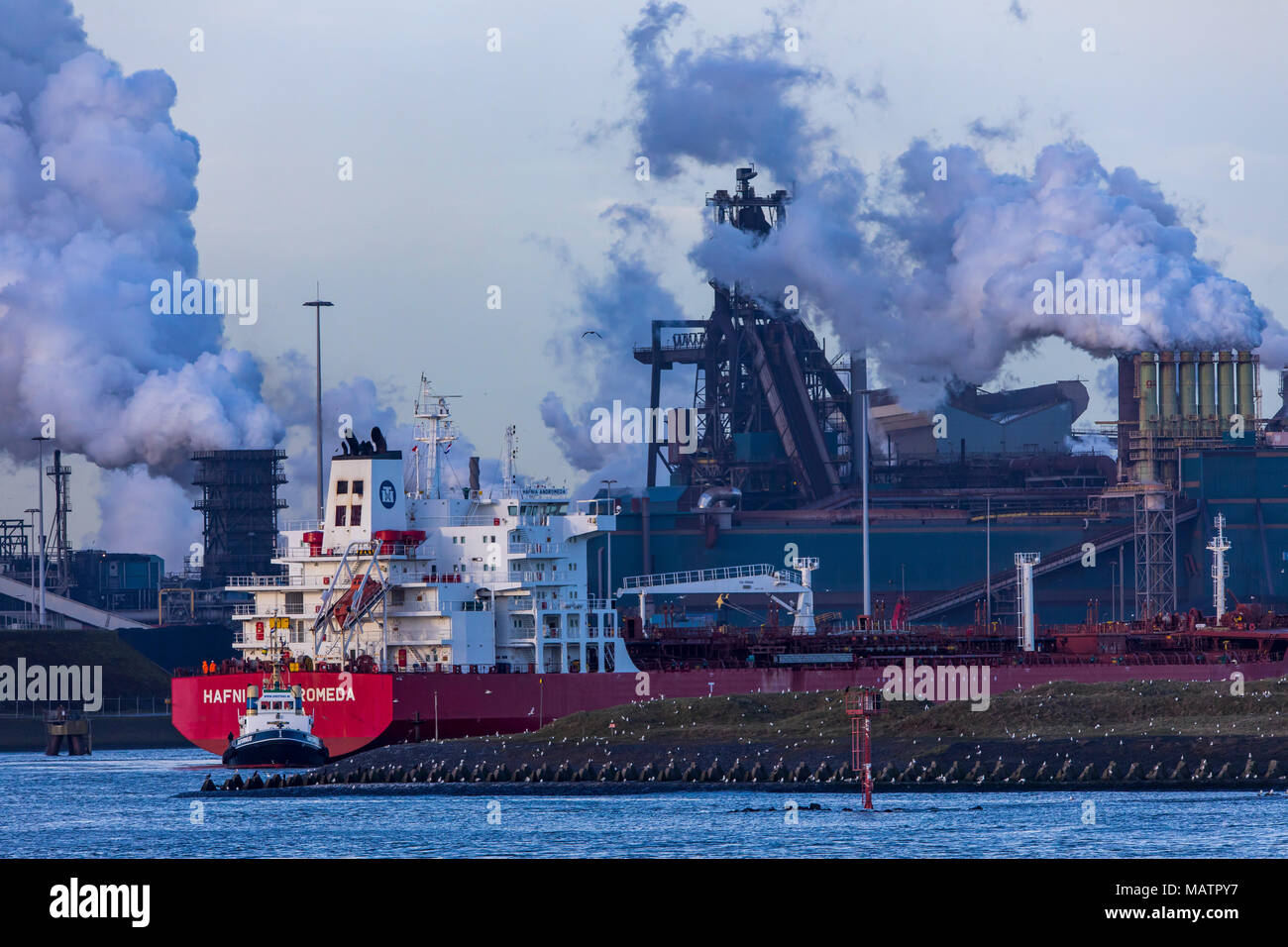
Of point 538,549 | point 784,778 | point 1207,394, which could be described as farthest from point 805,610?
point 1207,394

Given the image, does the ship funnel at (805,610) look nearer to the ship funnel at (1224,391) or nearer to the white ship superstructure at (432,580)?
the white ship superstructure at (432,580)

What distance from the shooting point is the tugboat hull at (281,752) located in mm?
55406

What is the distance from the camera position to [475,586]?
203ft

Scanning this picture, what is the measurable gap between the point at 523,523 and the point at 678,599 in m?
31.7

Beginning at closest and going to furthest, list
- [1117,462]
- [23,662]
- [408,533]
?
[408,533] → [23,662] → [1117,462]

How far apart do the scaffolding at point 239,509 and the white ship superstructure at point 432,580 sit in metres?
29.2

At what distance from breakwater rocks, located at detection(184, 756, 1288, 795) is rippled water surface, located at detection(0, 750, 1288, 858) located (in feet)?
4.78

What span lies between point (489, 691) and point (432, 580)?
427cm

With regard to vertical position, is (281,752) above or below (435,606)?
below

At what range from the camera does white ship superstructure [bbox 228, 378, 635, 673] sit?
2393 inches

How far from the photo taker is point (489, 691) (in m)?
59.9

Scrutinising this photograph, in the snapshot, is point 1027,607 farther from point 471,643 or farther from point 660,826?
point 660,826
